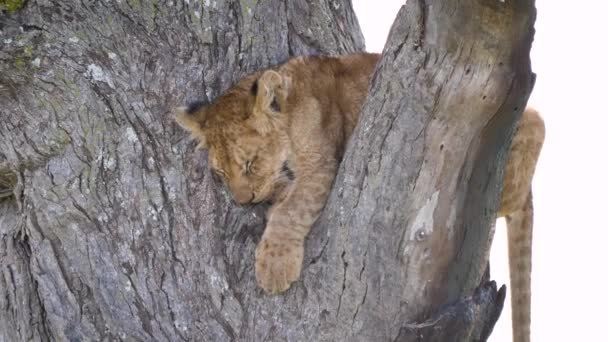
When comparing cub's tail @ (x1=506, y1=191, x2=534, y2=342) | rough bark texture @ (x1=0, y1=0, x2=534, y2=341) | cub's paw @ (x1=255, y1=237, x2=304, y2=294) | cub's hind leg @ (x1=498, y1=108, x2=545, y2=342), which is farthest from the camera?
cub's tail @ (x1=506, y1=191, x2=534, y2=342)

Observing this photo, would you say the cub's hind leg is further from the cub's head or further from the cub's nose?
the cub's nose

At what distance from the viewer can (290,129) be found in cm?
526

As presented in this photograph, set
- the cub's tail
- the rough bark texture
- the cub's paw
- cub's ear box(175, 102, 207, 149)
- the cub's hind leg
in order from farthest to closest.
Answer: the cub's tail < the cub's hind leg < cub's ear box(175, 102, 207, 149) < the cub's paw < the rough bark texture

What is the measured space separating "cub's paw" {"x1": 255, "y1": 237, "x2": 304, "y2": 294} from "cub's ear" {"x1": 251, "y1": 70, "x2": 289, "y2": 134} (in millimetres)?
857

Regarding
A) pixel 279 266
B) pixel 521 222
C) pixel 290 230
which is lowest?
pixel 279 266

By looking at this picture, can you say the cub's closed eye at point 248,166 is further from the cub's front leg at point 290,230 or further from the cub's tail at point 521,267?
the cub's tail at point 521,267

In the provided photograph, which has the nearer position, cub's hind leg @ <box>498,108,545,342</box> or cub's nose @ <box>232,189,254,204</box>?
cub's nose @ <box>232,189,254,204</box>

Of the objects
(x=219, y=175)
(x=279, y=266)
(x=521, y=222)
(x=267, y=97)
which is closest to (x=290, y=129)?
(x=267, y=97)

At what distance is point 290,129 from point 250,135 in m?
0.22

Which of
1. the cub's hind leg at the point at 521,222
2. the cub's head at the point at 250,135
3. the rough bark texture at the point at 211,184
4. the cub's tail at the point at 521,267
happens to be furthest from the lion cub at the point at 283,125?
the cub's tail at the point at 521,267

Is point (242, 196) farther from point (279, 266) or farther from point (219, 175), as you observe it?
point (279, 266)

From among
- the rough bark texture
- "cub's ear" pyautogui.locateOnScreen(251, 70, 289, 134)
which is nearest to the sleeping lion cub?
"cub's ear" pyautogui.locateOnScreen(251, 70, 289, 134)

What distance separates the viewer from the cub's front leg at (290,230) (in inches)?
177

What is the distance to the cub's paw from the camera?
448cm
